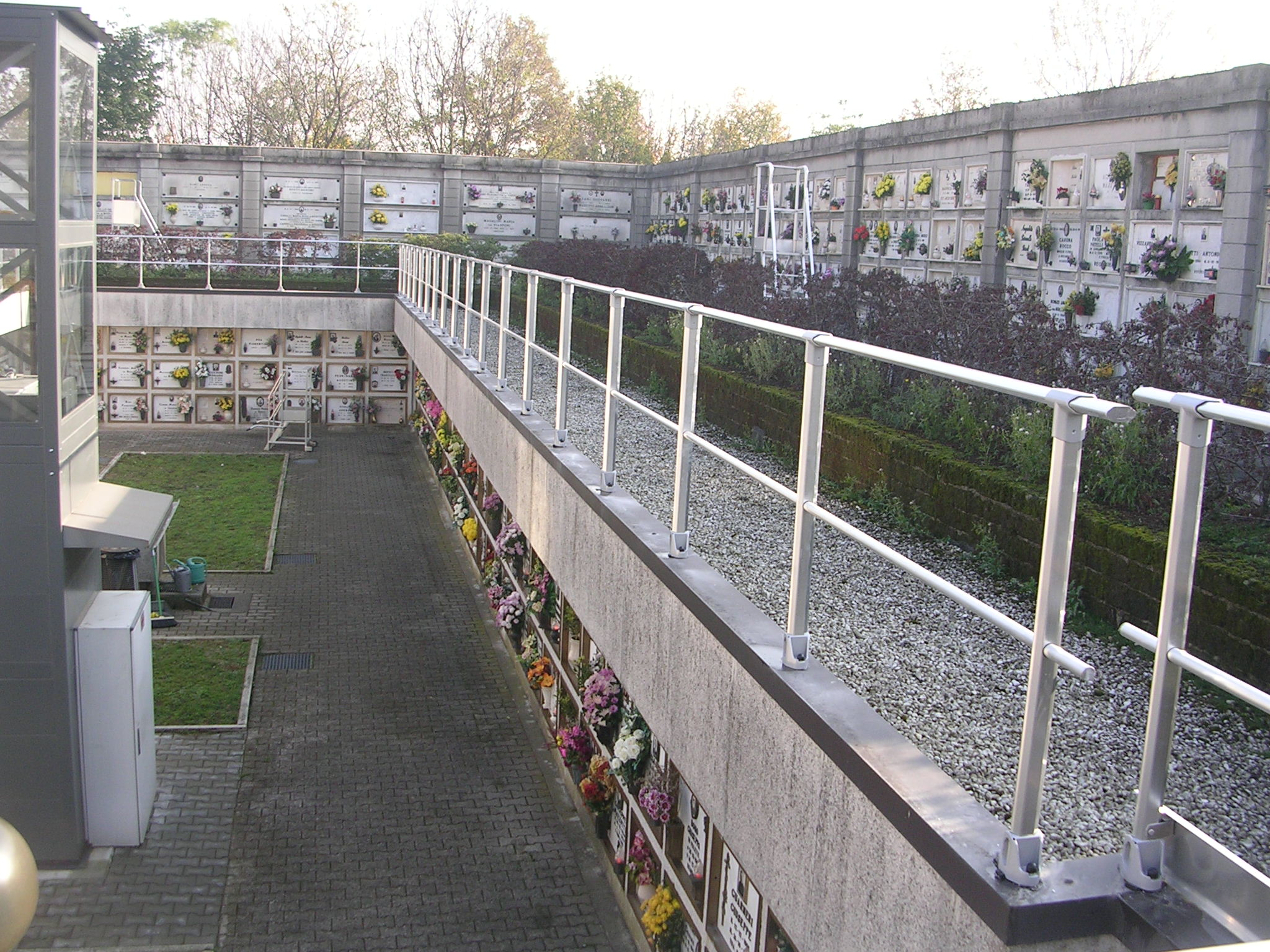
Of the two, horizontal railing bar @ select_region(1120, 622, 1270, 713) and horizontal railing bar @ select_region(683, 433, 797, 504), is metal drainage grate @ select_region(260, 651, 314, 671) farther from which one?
horizontal railing bar @ select_region(1120, 622, 1270, 713)

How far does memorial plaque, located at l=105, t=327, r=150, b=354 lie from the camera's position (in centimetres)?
2347

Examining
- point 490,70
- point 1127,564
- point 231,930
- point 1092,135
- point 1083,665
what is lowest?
point 231,930

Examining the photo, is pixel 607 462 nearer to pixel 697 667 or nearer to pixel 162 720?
pixel 697 667

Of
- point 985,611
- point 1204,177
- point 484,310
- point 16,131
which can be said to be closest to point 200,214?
point 484,310

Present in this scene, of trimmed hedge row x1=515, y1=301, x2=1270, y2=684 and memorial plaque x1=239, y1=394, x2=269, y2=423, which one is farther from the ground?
trimmed hedge row x1=515, y1=301, x2=1270, y2=684

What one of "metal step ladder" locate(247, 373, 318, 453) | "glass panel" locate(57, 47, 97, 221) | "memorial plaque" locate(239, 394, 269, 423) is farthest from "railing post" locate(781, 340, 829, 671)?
"memorial plaque" locate(239, 394, 269, 423)

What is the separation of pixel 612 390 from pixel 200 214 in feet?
82.1

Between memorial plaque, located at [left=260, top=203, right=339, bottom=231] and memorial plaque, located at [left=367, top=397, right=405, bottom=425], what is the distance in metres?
5.82

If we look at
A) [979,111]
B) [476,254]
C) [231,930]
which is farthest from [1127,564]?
[476,254]

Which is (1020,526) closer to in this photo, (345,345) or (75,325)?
(75,325)

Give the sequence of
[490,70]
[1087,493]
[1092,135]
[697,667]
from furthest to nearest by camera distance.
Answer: [490,70]
[1092,135]
[1087,493]
[697,667]

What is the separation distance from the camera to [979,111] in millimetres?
14047

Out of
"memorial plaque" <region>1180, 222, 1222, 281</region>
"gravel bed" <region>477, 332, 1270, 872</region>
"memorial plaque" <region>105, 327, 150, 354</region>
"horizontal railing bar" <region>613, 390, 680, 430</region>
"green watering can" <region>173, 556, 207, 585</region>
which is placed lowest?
"green watering can" <region>173, 556, 207, 585</region>

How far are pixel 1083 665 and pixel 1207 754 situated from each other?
1521mm
